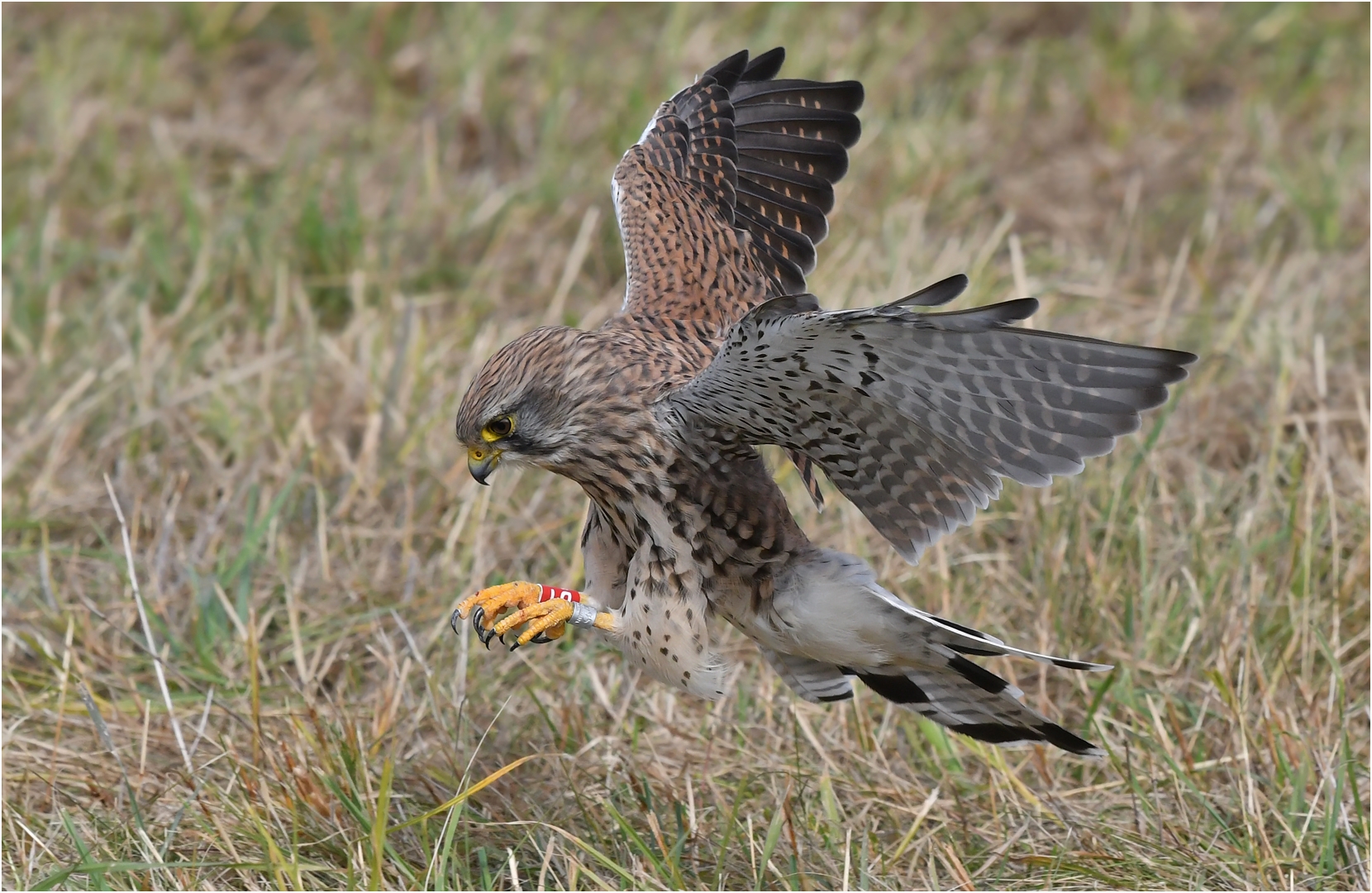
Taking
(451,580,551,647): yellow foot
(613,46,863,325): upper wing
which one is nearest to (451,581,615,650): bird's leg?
Answer: (451,580,551,647): yellow foot

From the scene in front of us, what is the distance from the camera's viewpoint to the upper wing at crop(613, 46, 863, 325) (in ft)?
13.7

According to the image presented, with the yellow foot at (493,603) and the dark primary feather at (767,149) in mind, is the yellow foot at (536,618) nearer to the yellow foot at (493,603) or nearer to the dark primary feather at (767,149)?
the yellow foot at (493,603)

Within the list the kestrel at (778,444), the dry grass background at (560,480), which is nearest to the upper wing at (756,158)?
the kestrel at (778,444)

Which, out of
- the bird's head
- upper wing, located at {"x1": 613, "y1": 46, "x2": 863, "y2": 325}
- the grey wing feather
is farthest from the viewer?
upper wing, located at {"x1": 613, "y1": 46, "x2": 863, "y2": 325}

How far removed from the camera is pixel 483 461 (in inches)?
135

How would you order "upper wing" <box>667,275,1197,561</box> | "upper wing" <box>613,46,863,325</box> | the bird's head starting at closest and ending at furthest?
1. "upper wing" <box>667,275,1197,561</box>
2. the bird's head
3. "upper wing" <box>613,46,863,325</box>

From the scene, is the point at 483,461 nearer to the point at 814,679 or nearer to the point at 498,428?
the point at 498,428

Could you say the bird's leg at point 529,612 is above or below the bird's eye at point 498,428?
below

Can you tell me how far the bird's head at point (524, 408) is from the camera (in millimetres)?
3344

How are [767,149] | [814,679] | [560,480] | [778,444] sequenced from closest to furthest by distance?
1. [778,444]
2. [814,679]
3. [767,149]
4. [560,480]

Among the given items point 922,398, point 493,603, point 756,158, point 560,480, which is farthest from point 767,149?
point 493,603

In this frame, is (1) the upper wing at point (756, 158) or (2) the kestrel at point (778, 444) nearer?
(2) the kestrel at point (778, 444)

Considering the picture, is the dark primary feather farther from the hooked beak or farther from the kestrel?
the hooked beak

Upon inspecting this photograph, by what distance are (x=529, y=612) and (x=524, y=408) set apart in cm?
43
